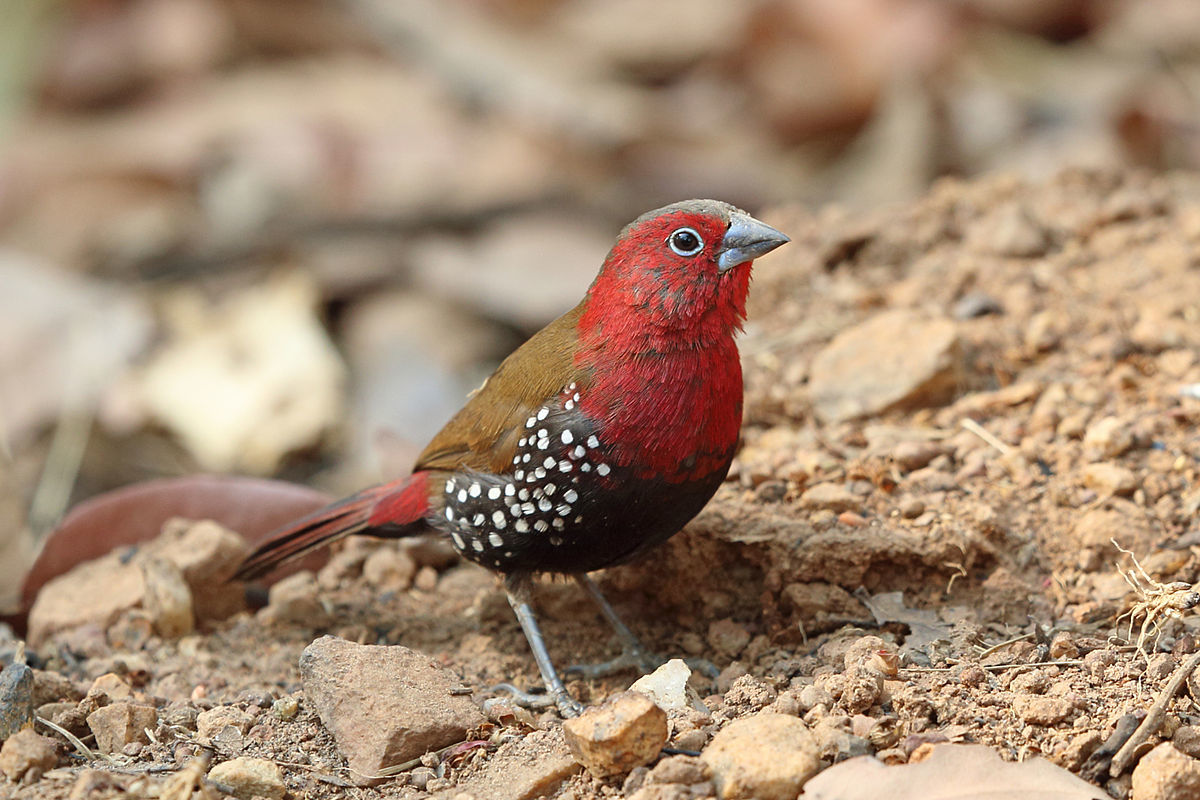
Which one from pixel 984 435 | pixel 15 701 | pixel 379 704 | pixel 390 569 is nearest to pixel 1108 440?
pixel 984 435

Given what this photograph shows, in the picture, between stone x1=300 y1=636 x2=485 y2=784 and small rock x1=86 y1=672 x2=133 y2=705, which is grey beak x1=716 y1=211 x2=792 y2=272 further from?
small rock x1=86 y1=672 x2=133 y2=705

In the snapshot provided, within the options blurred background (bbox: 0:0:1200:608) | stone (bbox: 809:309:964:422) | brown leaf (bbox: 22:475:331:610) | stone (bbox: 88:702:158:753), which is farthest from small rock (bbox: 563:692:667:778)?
blurred background (bbox: 0:0:1200:608)

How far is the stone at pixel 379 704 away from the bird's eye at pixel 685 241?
4.27 ft

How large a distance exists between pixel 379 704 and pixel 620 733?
71 centimetres

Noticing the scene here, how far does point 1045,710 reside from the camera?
2762 mm

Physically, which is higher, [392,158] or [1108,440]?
[392,158]

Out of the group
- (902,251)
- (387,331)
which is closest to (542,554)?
(902,251)

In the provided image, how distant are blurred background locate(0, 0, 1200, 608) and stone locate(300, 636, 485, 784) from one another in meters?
2.87

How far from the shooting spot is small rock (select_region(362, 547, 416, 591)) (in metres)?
4.36

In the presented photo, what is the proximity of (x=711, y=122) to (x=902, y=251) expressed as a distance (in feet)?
14.4

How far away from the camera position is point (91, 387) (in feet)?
21.9

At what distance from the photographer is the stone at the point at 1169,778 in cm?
250

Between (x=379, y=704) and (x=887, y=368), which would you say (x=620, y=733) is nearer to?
(x=379, y=704)

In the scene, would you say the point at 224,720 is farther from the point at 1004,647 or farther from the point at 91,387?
the point at 91,387
